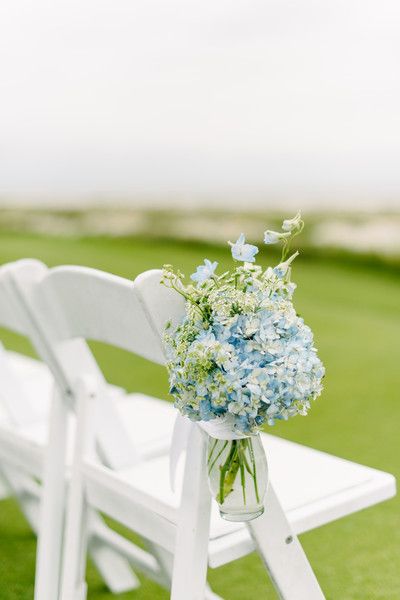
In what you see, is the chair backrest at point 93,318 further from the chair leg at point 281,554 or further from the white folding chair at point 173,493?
the chair leg at point 281,554

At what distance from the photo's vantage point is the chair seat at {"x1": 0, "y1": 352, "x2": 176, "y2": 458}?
5.92ft

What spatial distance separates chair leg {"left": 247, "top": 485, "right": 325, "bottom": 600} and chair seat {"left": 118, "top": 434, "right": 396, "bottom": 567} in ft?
0.18

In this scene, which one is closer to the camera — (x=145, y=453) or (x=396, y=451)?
(x=145, y=453)

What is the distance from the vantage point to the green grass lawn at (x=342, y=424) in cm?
218

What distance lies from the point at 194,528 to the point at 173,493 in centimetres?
21

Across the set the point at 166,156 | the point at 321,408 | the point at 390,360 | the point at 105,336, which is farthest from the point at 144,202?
the point at 105,336

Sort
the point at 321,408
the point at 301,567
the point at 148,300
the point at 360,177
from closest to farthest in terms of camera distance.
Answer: the point at 148,300 < the point at 301,567 < the point at 321,408 < the point at 360,177

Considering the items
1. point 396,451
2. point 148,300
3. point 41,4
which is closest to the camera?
point 148,300

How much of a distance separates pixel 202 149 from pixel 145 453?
7521mm

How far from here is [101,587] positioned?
217 centimetres

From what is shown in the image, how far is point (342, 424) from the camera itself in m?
3.51

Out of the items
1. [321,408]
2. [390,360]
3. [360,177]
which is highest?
[360,177]

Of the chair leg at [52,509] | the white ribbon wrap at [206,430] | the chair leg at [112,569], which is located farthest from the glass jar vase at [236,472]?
the chair leg at [112,569]

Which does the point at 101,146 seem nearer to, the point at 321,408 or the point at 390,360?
the point at 390,360
